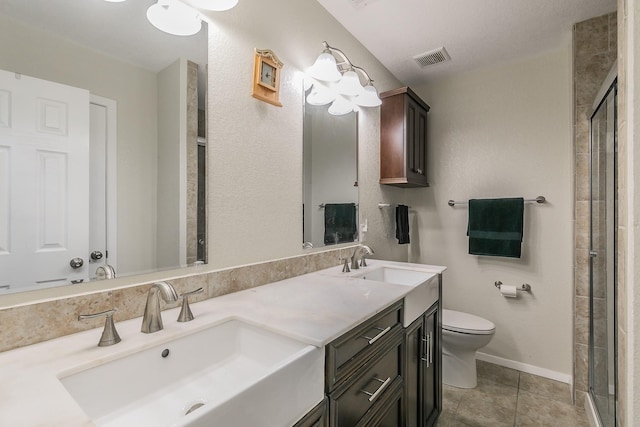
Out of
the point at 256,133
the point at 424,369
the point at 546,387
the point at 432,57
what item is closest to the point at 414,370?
the point at 424,369

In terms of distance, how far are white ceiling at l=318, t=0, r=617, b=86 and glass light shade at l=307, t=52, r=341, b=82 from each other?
17.1 inches

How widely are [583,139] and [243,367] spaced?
2.47 meters

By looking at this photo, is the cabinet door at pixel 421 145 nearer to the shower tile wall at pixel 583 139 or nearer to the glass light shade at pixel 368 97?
the glass light shade at pixel 368 97

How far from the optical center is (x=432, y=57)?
92.3 inches

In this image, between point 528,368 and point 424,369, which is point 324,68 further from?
point 528,368

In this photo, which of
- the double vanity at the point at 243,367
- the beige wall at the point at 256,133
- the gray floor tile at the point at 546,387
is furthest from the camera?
the gray floor tile at the point at 546,387

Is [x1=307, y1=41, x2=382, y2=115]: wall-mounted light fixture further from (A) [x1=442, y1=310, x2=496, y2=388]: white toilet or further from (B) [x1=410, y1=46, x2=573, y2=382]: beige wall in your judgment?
(A) [x1=442, y1=310, x2=496, y2=388]: white toilet

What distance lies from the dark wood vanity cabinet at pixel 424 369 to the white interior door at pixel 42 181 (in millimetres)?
1268

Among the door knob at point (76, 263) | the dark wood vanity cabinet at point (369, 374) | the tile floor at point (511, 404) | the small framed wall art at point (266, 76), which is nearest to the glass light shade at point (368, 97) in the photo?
the small framed wall art at point (266, 76)

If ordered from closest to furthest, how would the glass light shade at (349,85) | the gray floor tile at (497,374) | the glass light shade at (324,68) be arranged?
the glass light shade at (324,68) < the glass light shade at (349,85) < the gray floor tile at (497,374)

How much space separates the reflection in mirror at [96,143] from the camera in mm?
741

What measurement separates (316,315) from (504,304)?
7.27 ft

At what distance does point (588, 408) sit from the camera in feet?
5.98

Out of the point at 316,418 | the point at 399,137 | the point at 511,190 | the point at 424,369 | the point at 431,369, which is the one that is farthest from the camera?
the point at 511,190
